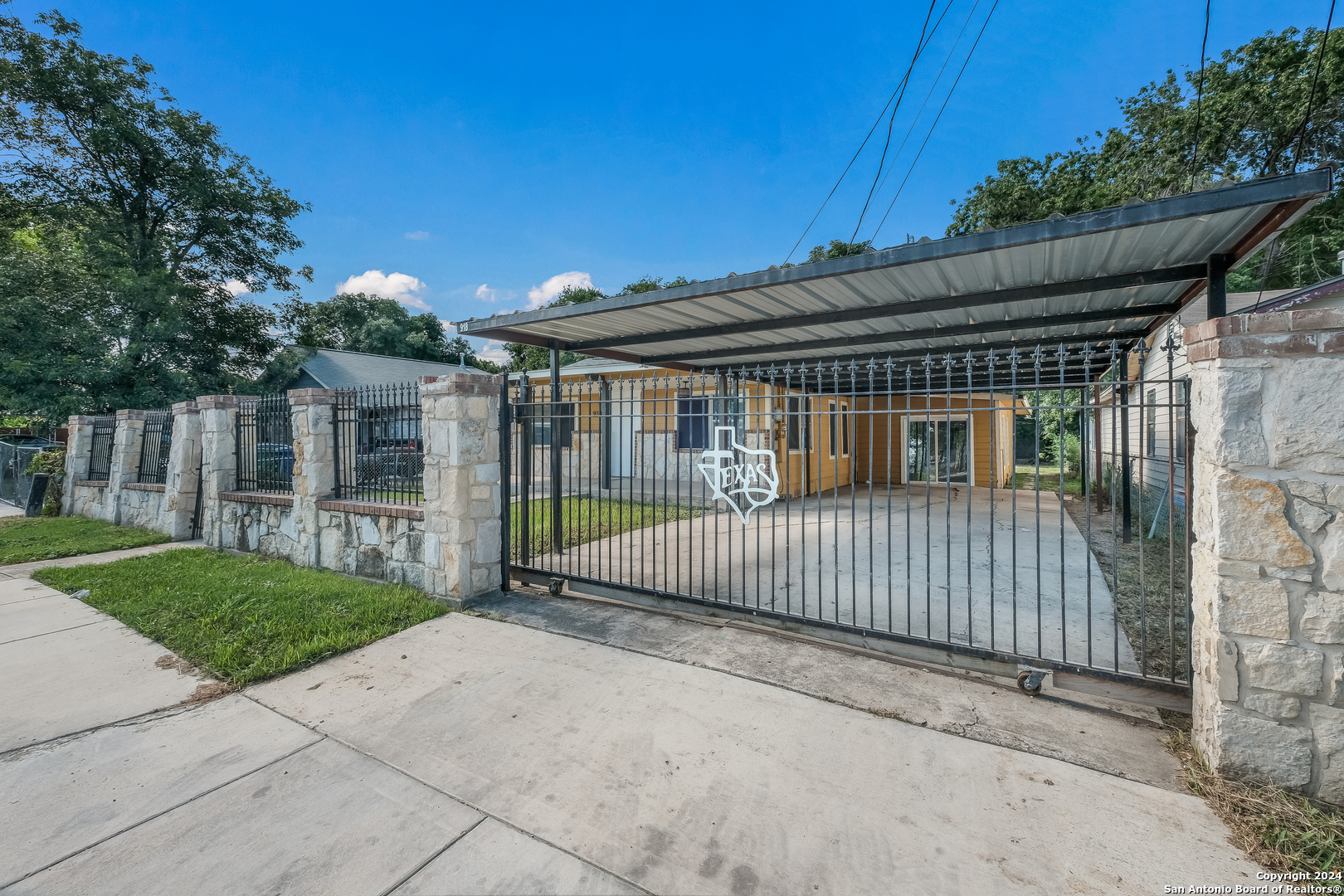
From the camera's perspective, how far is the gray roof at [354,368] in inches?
750

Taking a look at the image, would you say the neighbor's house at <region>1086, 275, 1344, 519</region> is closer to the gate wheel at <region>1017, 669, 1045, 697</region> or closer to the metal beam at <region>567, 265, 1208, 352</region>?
the metal beam at <region>567, 265, 1208, 352</region>

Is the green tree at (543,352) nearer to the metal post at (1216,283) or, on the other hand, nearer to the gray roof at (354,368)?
the gray roof at (354,368)

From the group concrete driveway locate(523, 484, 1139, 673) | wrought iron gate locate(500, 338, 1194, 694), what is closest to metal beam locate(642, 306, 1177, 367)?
wrought iron gate locate(500, 338, 1194, 694)

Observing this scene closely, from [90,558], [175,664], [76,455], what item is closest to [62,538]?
[90,558]

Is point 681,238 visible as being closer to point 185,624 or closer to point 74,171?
point 74,171

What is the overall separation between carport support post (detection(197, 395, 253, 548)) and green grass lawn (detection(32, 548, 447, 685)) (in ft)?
3.79

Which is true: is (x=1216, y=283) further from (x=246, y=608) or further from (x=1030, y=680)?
(x=246, y=608)

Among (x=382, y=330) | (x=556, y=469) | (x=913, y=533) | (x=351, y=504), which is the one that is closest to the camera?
(x=351, y=504)

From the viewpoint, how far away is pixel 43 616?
4.69 meters

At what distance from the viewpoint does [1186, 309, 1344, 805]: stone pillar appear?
205cm

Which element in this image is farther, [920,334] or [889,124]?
[889,124]

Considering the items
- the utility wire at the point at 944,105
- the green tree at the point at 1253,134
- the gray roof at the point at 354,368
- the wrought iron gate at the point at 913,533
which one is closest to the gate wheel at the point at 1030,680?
the wrought iron gate at the point at 913,533

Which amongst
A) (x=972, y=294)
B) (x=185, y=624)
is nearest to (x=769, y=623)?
(x=972, y=294)

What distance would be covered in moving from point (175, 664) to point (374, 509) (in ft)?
6.56
